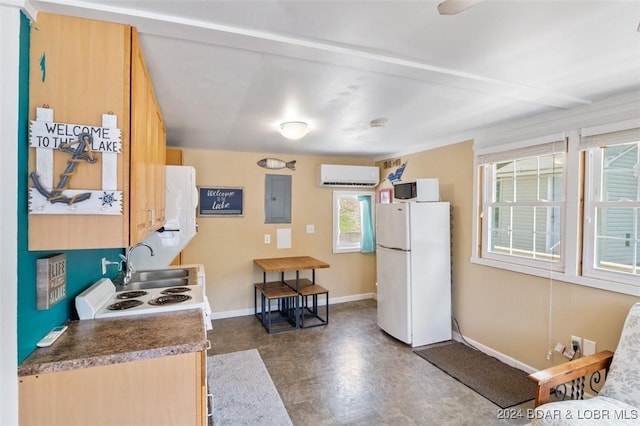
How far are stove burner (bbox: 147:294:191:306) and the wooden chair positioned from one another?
→ 2148 millimetres

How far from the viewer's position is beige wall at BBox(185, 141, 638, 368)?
258 centimetres

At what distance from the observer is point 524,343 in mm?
2934

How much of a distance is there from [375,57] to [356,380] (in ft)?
8.33

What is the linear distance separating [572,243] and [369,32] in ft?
7.70

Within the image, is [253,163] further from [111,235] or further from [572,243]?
[572,243]

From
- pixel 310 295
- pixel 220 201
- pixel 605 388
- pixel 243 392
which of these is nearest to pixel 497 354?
pixel 605 388

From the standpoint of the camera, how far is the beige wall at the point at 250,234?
4.32 meters

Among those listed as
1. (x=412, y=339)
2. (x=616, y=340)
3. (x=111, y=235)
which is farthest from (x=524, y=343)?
(x=111, y=235)

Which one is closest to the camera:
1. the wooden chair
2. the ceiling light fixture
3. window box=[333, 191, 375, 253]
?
the wooden chair

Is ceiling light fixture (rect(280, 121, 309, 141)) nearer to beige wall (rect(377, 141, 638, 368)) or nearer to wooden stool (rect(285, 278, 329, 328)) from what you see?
beige wall (rect(377, 141, 638, 368))

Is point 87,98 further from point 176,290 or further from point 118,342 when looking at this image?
point 176,290

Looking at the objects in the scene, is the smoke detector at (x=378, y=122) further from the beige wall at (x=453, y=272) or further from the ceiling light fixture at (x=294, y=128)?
the beige wall at (x=453, y=272)

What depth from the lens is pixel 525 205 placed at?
9.89ft

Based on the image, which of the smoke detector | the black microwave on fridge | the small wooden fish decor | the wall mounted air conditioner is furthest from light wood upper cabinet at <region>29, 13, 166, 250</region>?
the wall mounted air conditioner
